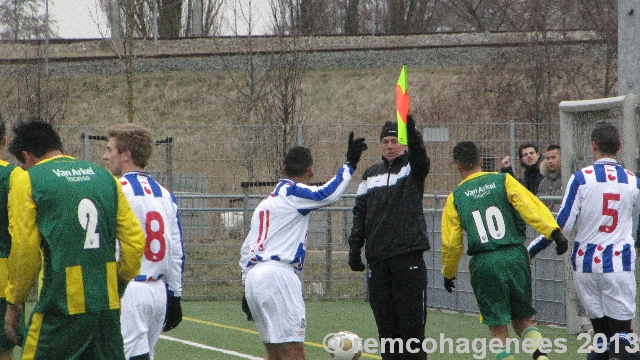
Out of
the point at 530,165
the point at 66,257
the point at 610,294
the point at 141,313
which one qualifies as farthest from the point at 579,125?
the point at 66,257

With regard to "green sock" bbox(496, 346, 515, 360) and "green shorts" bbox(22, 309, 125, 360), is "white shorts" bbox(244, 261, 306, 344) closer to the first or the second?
"green sock" bbox(496, 346, 515, 360)

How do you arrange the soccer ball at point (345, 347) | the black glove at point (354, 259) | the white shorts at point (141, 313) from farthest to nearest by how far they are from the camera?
1. the soccer ball at point (345, 347)
2. the black glove at point (354, 259)
3. the white shorts at point (141, 313)

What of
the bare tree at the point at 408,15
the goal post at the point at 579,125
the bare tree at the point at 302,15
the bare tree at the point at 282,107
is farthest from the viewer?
the bare tree at the point at 408,15

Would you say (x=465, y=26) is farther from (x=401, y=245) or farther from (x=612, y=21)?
(x=401, y=245)

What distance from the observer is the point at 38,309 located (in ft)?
17.2

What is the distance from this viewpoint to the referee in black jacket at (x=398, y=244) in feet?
24.1

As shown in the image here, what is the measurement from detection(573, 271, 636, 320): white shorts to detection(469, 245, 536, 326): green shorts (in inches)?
21.7

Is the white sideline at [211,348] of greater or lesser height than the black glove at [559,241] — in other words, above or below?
below

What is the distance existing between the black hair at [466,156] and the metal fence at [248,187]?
6161 mm

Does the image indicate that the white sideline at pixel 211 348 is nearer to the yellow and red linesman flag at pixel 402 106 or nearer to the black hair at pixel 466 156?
the black hair at pixel 466 156

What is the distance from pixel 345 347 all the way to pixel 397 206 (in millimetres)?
1525

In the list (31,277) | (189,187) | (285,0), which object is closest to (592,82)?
(285,0)

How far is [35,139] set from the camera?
5453 mm

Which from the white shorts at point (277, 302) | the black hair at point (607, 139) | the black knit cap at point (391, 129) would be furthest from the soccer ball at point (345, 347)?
the black hair at point (607, 139)
